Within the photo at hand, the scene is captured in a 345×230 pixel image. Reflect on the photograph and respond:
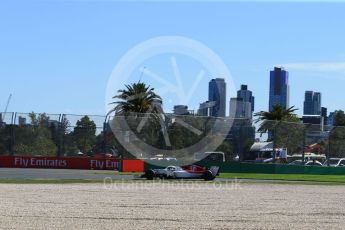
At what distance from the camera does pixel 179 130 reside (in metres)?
51.2

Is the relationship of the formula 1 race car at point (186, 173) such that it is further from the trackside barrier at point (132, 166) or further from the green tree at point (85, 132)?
the green tree at point (85, 132)

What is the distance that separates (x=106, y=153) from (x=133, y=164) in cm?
531

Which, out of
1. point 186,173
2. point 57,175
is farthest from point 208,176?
point 57,175

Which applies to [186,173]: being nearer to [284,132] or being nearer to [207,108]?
[284,132]

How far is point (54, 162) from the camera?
51.0 meters

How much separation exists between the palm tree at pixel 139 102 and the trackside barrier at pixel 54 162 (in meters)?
18.7

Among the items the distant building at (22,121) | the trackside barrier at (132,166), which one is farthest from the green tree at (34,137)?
the trackside barrier at (132,166)

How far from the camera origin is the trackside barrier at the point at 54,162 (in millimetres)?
50750

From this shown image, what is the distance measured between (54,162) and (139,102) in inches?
832

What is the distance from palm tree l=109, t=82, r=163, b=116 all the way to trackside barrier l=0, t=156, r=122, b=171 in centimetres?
1865

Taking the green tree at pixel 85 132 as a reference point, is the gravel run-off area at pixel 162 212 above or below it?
below

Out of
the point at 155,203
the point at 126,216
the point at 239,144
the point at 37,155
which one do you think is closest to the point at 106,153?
the point at 37,155

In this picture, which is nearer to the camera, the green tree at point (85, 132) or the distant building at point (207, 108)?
the green tree at point (85, 132)

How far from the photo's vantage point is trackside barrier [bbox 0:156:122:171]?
1998 inches
